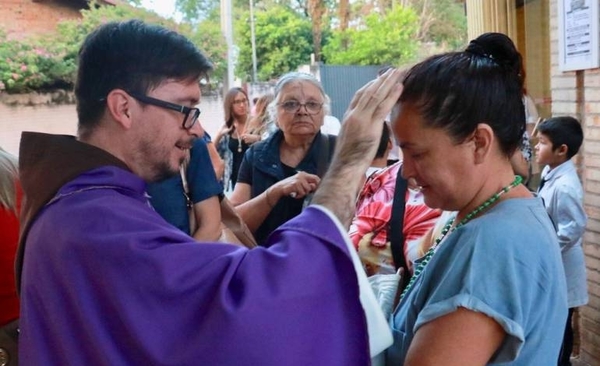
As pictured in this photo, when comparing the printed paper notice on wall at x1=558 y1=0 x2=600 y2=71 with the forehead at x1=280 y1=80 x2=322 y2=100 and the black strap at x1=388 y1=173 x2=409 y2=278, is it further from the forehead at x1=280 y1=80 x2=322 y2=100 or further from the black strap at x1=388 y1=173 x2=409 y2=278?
the black strap at x1=388 y1=173 x2=409 y2=278

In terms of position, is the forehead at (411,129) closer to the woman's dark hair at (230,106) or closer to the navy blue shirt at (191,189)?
the navy blue shirt at (191,189)

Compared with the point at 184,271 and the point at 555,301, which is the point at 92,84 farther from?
the point at 555,301

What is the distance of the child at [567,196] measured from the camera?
13.0ft

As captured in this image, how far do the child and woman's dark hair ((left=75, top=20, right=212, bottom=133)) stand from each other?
290 cm

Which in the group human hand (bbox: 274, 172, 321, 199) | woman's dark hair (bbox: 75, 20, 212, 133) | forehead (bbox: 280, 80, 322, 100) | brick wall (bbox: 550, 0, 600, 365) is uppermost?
woman's dark hair (bbox: 75, 20, 212, 133)

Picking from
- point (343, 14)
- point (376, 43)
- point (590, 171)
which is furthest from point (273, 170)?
point (343, 14)

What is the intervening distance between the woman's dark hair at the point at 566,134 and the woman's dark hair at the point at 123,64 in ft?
10.0

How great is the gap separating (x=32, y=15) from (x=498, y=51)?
38.2 feet

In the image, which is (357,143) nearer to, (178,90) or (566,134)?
(178,90)

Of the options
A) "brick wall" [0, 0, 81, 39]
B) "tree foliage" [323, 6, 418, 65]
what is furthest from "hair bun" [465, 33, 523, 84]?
"tree foliage" [323, 6, 418, 65]

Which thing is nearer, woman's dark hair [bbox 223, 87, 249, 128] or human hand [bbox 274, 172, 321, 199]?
human hand [bbox 274, 172, 321, 199]

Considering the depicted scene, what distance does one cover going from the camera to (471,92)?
145 centimetres

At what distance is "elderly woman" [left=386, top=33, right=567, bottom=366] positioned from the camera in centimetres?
131

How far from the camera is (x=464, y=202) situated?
60.9 inches
